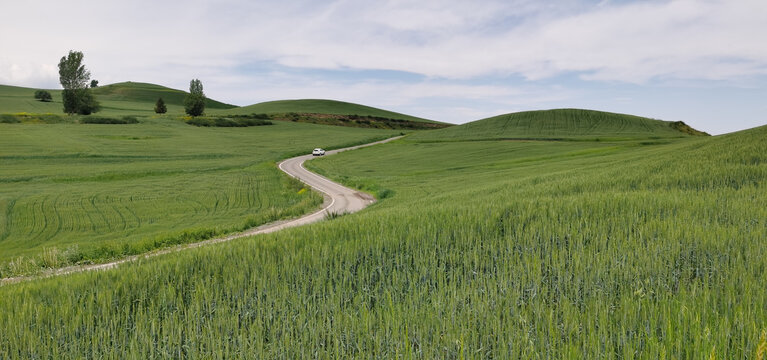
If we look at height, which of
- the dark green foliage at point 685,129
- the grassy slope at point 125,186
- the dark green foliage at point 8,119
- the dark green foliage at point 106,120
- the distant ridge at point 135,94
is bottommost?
the grassy slope at point 125,186

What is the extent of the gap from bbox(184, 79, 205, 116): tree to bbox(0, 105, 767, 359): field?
117m

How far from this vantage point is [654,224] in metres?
7.10

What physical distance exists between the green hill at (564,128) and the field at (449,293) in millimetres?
70409

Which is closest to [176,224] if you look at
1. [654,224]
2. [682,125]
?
[654,224]

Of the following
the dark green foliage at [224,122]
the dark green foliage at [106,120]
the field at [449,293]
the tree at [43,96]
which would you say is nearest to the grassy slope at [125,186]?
the dark green foliage at [106,120]

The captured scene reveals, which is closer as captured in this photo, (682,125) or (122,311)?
(122,311)

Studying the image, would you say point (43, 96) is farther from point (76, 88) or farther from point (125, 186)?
point (125, 186)

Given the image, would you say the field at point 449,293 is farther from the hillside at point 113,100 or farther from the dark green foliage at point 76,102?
the hillside at point 113,100

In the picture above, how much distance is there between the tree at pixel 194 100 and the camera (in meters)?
114

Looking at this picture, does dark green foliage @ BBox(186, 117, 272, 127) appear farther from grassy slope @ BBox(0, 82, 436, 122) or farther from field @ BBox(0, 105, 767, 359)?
field @ BBox(0, 105, 767, 359)

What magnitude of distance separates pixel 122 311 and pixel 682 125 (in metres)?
105

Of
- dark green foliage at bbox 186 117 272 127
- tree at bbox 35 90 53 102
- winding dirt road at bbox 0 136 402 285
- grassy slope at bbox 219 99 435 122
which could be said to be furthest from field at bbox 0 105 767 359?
tree at bbox 35 90 53 102

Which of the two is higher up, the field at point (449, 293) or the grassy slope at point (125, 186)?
the field at point (449, 293)

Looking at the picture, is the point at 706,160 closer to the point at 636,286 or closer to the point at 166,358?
the point at 636,286
